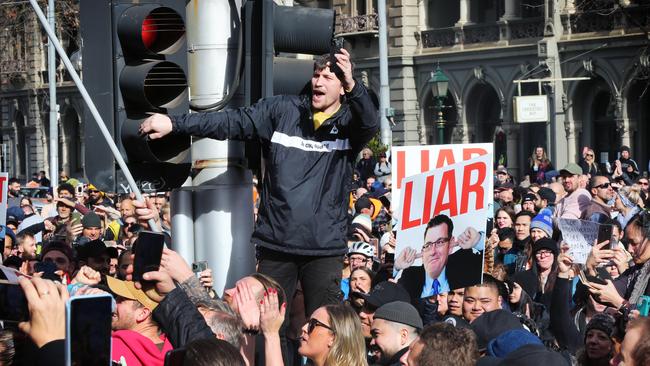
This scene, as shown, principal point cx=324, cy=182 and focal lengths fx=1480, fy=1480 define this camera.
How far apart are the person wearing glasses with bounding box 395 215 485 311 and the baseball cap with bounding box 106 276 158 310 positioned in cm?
233

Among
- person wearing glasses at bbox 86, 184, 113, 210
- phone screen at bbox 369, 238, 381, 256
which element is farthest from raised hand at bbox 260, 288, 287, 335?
person wearing glasses at bbox 86, 184, 113, 210

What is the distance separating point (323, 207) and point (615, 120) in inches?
1297

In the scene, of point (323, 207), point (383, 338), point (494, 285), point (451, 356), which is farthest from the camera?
point (494, 285)

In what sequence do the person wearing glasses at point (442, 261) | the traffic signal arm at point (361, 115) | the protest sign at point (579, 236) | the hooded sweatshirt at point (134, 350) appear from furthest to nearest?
the protest sign at point (579, 236)
the person wearing glasses at point (442, 261)
the traffic signal arm at point (361, 115)
the hooded sweatshirt at point (134, 350)

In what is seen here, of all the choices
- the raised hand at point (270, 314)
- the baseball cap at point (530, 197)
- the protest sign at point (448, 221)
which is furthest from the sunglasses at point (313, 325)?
the baseball cap at point (530, 197)

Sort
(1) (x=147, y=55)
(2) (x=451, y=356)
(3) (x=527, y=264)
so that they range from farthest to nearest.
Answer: (3) (x=527, y=264), (1) (x=147, y=55), (2) (x=451, y=356)

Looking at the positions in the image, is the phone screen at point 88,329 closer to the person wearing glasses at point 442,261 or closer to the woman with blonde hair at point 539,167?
the person wearing glasses at point 442,261

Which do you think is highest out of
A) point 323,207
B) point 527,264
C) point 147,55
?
point 147,55

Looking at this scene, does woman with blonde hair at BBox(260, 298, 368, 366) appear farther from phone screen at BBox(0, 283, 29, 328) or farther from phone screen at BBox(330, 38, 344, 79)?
phone screen at BBox(0, 283, 29, 328)

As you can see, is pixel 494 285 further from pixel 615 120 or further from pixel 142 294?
pixel 615 120

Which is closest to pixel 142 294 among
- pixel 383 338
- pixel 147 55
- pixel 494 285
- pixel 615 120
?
pixel 147 55

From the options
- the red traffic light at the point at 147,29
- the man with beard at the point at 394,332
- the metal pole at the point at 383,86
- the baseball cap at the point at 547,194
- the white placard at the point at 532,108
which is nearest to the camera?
the red traffic light at the point at 147,29

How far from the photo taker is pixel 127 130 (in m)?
6.52

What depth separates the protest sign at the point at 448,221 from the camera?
826 cm
